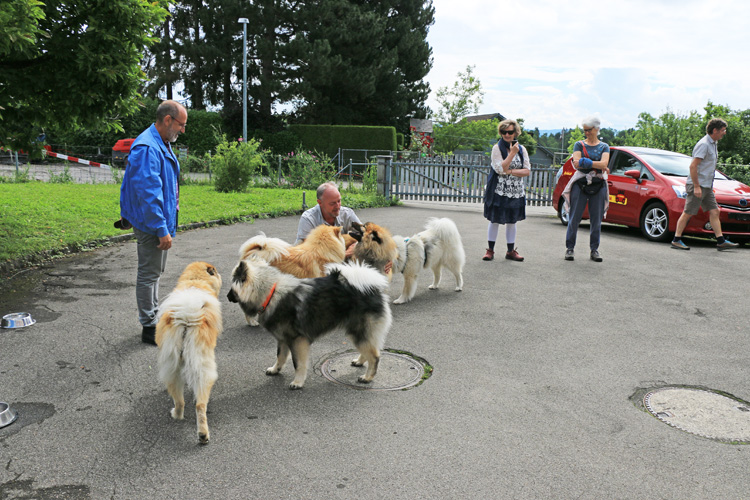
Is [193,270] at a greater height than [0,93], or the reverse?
[0,93]

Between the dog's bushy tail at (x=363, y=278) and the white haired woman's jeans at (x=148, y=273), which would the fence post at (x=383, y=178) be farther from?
the dog's bushy tail at (x=363, y=278)

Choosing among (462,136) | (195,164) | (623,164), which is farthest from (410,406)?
(462,136)

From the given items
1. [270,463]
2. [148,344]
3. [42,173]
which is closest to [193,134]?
[42,173]

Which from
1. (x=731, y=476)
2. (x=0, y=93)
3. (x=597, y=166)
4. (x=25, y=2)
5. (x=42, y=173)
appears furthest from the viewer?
(x=42, y=173)

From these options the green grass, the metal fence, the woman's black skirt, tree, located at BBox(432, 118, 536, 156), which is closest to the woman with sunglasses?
the woman's black skirt

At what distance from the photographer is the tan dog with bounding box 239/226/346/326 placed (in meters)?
4.66

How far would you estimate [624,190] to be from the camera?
37.7ft

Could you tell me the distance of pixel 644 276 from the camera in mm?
8023

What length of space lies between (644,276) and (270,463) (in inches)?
271

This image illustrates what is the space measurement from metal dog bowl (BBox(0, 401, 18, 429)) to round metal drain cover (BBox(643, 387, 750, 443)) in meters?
4.42

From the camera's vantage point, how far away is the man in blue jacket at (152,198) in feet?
14.7

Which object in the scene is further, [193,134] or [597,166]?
[193,134]

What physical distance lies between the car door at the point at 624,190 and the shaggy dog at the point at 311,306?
903cm

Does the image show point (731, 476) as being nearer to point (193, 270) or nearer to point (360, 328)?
point (360, 328)
